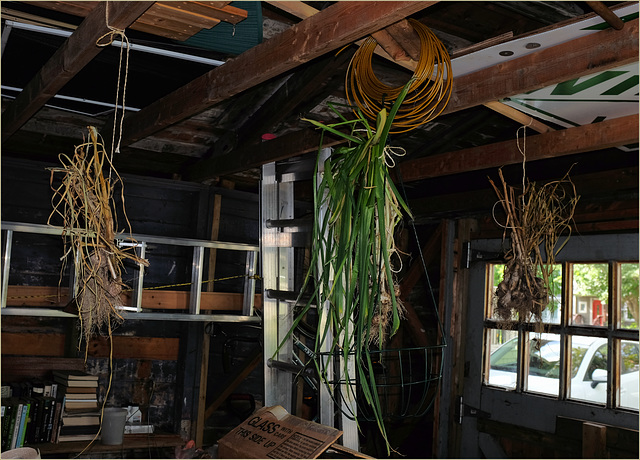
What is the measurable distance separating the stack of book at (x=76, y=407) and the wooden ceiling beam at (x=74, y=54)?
186 centimetres

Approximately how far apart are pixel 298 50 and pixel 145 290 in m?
2.76

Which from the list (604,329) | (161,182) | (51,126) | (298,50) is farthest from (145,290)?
(604,329)

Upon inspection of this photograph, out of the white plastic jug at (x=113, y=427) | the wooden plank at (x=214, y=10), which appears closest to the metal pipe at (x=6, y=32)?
the wooden plank at (x=214, y=10)

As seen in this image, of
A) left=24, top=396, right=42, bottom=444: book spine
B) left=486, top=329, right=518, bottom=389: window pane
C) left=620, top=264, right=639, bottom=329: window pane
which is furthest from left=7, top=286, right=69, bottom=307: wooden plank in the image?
left=620, top=264, right=639, bottom=329: window pane

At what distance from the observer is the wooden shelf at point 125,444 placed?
14.1 feet

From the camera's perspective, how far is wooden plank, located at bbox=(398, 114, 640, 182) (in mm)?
Answer: 3201

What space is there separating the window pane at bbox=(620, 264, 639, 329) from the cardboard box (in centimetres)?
287

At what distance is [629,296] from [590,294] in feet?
1.04

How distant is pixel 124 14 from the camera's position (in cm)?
211

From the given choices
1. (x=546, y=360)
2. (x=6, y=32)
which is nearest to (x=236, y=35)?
(x=6, y=32)

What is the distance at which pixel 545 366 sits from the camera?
5.30m

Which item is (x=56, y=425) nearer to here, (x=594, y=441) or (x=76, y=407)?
(x=76, y=407)

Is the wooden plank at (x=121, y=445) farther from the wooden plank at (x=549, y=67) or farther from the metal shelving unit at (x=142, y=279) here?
the wooden plank at (x=549, y=67)

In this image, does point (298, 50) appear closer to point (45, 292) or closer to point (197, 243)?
point (197, 243)
